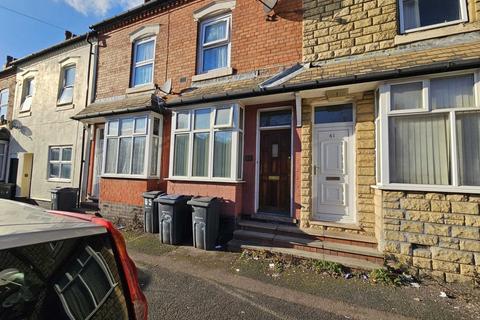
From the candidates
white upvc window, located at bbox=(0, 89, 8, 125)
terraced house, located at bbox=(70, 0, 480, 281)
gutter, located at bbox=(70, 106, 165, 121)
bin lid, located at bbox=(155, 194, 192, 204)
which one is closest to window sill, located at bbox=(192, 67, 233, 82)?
terraced house, located at bbox=(70, 0, 480, 281)

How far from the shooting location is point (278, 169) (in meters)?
6.53

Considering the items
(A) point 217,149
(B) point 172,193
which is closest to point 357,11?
(A) point 217,149

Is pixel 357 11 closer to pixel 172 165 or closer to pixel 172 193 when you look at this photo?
pixel 172 165

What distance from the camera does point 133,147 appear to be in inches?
311

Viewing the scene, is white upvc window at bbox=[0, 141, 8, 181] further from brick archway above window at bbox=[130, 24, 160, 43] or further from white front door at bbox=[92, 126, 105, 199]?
brick archway above window at bbox=[130, 24, 160, 43]

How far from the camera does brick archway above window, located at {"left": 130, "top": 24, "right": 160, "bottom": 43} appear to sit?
8.73 meters

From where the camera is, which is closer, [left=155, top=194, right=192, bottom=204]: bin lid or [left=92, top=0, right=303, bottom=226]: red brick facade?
[left=155, top=194, right=192, bottom=204]: bin lid

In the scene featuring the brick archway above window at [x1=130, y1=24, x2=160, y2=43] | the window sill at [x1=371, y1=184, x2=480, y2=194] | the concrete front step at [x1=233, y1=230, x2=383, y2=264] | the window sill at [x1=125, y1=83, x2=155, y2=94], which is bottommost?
the concrete front step at [x1=233, y1=230, x2=383, y2=264]

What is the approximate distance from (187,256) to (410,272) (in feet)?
14.2

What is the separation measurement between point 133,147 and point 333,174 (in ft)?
20.3

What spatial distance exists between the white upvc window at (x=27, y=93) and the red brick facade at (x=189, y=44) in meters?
5.43

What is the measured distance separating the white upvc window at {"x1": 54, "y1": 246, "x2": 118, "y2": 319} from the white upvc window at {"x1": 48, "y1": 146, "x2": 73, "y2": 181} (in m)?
10.4

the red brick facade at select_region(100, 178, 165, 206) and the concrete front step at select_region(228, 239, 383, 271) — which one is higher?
the red brick facade at select_region(100, 178, 165, 206)

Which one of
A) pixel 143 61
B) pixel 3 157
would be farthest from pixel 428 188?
pixel 3 157
